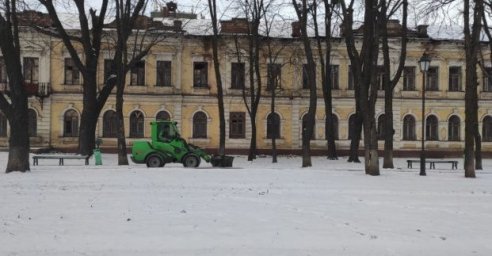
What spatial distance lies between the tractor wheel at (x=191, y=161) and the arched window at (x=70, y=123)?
20405mm

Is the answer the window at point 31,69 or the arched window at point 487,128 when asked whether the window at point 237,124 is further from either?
the arched window at point 487,128

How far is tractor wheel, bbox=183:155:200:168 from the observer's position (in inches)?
1028

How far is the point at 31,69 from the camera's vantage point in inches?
1689

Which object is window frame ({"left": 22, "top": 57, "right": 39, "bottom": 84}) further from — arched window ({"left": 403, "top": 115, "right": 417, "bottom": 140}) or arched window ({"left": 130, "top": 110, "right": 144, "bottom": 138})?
arched window ({"left": 403, "top": 115, "right": 417, "bottom": 140})

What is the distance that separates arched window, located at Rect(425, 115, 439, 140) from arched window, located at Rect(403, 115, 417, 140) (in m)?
1.23

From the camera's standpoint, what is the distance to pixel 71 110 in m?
43.6

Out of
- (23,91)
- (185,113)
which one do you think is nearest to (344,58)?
(185,113)

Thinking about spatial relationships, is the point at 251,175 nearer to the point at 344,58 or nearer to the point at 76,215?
the point at 76,215

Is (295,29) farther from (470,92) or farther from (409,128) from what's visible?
(470,92)

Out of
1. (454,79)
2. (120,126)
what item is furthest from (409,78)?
(120,126)

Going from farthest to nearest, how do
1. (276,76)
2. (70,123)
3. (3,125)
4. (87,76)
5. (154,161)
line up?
1. (70,123)
2. (3,125)
3. (276,76)
4. (87,76)
5. (154,161)

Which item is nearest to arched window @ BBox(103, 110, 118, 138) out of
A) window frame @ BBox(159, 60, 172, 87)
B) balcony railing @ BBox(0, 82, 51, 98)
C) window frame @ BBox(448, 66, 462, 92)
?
window frame @ BBox(159, 60, 172, 87)

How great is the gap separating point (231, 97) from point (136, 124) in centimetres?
775

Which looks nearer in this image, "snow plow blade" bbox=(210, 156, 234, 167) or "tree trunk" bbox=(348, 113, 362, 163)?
"snow plow blade" bbox=(210, 156, 234, 167)
